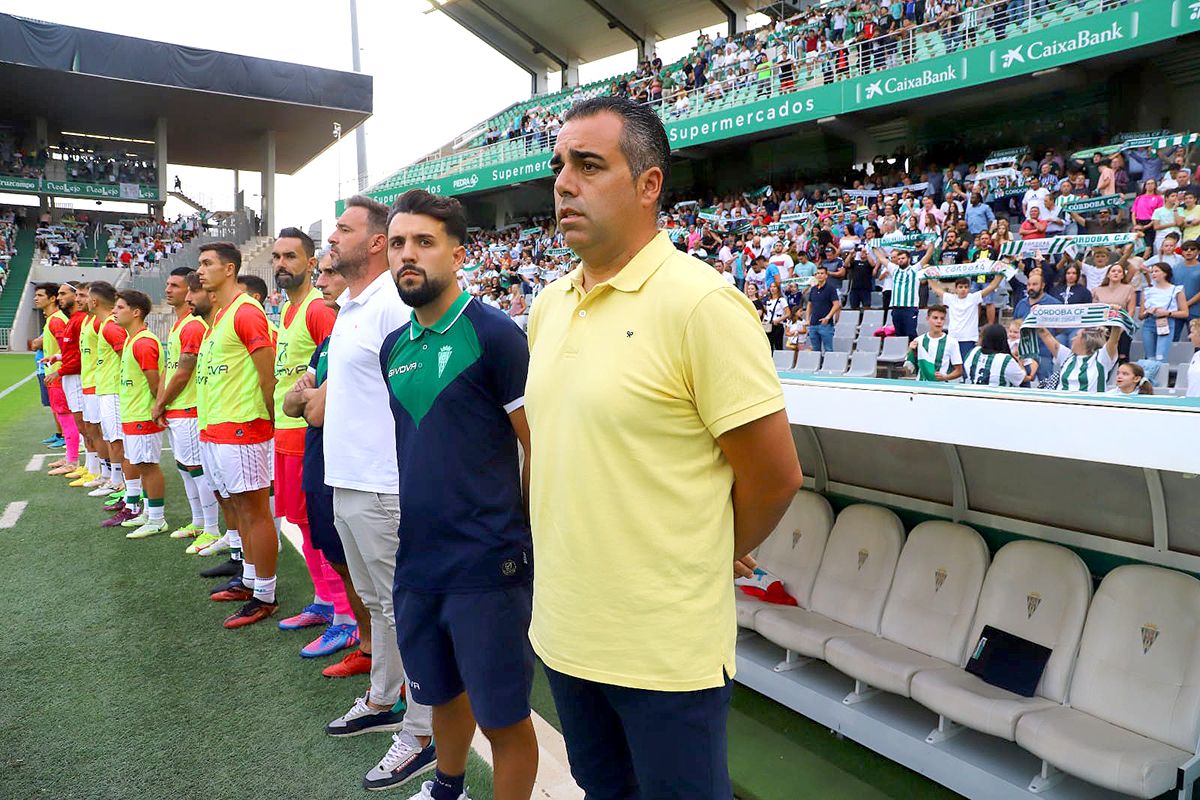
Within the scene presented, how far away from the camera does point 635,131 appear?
65.5 inches

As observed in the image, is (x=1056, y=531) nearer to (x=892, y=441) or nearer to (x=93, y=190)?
(x=892, y=441)

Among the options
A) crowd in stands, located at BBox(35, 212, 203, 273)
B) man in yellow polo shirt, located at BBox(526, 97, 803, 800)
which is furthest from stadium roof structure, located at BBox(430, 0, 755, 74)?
man in yellow polo shirt, located at BBox(526, 97, 803, 800)

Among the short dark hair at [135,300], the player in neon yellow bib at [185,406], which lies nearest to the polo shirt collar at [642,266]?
the player in neon yellow bib at [185,406]

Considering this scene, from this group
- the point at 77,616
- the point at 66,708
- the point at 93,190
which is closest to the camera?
the point at 66,708

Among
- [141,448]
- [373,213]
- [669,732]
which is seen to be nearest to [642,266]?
[669,732]

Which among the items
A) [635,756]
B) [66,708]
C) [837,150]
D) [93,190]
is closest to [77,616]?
[66,708]

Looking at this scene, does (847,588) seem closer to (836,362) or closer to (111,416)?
(836,362)

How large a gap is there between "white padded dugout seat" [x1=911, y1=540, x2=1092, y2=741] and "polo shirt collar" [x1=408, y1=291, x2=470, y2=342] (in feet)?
7.87

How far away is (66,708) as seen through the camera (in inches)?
149

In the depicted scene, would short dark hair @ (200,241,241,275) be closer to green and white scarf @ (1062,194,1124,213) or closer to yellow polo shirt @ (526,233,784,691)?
yellow polo shirt @ (526,233,784,691)

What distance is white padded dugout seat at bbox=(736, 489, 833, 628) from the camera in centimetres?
434

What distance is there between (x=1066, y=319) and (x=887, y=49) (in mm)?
13123

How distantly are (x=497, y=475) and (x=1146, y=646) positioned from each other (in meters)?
2.45

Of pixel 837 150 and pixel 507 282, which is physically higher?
pixel 837 150
